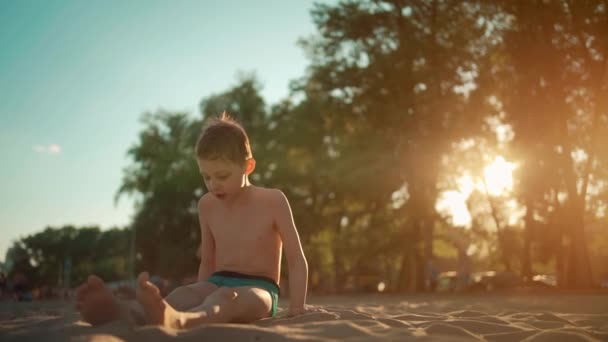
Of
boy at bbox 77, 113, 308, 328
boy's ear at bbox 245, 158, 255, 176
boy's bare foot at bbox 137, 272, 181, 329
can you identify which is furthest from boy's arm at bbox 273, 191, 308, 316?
boy's bare foot at bbox 137, 272, 181, 329

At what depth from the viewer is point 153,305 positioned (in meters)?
2.70

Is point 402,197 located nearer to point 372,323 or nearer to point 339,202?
point 339,202

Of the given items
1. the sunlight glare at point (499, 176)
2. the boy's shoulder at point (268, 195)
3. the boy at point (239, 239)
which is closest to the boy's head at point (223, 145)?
the boy at point (239, 239)

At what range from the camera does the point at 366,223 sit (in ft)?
97.7

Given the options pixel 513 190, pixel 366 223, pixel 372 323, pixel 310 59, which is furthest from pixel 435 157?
pixel 372 323

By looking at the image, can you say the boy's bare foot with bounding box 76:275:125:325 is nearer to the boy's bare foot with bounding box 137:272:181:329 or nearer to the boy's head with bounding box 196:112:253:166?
the boy's bare foot with bounding box 137:272:181:329

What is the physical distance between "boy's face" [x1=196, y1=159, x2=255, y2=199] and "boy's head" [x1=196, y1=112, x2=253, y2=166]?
0.03 metres

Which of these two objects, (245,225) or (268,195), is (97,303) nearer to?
(245,225)

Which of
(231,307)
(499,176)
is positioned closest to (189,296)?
(231,307)

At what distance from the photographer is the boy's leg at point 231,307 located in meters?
2.99

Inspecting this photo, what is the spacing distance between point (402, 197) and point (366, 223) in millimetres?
3347

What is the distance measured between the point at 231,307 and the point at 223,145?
98cm

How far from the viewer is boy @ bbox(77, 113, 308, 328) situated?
3.41m

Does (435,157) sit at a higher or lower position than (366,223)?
higher
